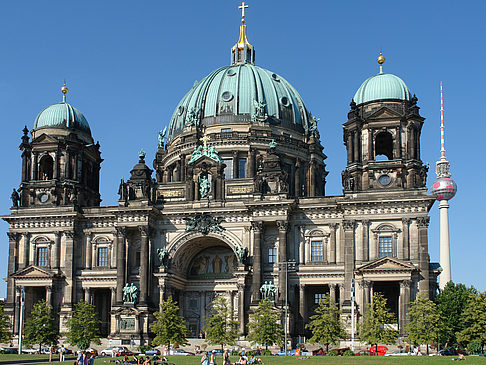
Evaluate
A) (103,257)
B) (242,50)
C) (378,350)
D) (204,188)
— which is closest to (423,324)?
(378,350)

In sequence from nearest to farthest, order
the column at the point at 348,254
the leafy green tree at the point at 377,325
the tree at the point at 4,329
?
the leafy green tree at the point at 377,325 < the column at the point at 348,254 < the tree at the point at 4,329

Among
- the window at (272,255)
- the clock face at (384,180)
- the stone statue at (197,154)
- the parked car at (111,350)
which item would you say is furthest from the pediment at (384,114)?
the parked car at (111,350)

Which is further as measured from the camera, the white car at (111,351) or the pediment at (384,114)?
the pediment at (384,114)

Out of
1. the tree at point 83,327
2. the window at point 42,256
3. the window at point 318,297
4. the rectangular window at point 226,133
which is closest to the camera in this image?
the tree at point 83,327

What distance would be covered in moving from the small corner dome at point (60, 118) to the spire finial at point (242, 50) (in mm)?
28627

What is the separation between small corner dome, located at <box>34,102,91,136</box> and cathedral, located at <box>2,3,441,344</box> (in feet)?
0.47

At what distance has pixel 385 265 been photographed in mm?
79625

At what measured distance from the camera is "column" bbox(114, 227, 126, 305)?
8625cm

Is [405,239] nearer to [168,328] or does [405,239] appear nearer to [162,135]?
[168,328]

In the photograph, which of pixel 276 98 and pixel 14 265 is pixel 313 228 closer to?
pixel 276 98

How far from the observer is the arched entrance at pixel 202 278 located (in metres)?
91.1

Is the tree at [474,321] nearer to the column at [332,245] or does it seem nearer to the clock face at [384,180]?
the clock face at [384,180]

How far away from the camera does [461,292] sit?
8419cm

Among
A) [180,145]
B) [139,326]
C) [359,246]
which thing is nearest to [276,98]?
[180,145]
